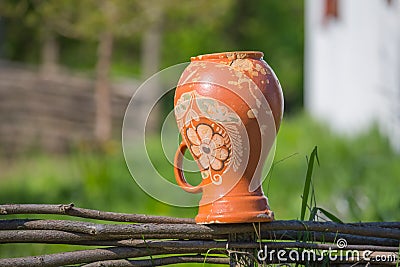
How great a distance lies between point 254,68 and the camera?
72.3 inches

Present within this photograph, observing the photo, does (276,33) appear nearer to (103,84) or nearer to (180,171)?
(103,84)

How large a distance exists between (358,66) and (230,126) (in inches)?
306

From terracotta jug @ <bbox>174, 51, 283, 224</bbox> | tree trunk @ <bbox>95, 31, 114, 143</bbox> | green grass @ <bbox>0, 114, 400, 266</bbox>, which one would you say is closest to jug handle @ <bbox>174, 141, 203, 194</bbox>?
terracotta jug @ <bbox>174, 51, 283, 224</bbox>

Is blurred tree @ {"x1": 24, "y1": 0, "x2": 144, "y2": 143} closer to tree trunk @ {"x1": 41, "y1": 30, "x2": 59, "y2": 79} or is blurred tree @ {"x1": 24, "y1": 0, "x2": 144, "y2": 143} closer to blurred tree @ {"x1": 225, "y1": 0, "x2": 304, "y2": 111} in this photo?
tree trunk @ {"x1": 41, "y1": 30, "x2": 59, "y2": 79}

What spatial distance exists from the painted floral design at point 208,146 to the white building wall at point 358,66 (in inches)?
186

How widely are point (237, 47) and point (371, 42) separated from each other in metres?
13.6

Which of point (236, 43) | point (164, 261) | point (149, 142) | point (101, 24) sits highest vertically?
point (236, 43)

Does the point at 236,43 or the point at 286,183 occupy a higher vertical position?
the point at 236,43

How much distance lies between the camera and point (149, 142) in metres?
10.2

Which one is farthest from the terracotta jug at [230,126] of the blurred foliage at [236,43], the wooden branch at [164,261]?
the blurred foliage at [236,43]

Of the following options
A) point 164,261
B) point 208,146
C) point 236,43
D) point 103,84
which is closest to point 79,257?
point 164,261

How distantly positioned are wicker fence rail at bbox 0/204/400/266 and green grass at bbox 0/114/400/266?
1.54m

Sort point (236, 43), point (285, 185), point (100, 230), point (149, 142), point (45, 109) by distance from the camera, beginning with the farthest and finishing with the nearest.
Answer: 1. point (236, 43)
2. point (45, 109)
3. point (149, 142)
4. point (285, 185)
5. point (100, 230)

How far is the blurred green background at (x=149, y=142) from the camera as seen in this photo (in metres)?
5.23
